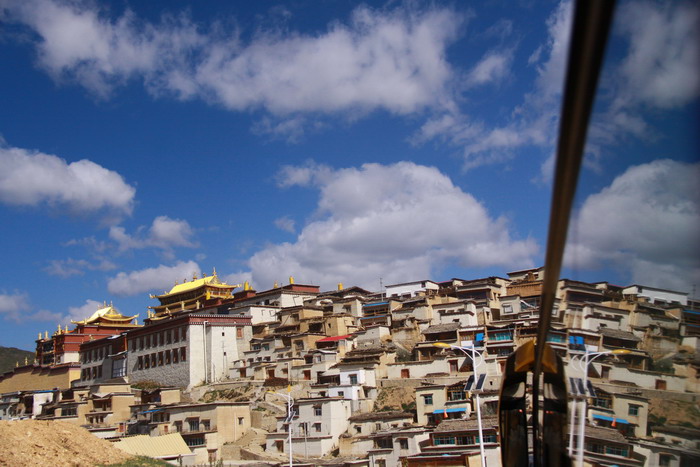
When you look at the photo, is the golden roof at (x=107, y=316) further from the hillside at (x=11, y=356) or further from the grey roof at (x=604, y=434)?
the grey roof at (x=604, y=434)

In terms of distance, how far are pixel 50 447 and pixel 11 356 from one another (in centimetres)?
10496

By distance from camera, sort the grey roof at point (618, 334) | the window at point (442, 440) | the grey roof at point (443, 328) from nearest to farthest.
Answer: the grey roof at point (618, 334)
the window at point (442, 440)
the grey roof at point (443, 328)

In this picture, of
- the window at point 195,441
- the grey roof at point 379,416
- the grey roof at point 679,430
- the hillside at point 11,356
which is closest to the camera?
the grey roof at point 679,430

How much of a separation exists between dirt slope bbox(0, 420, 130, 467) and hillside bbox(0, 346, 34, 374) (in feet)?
306

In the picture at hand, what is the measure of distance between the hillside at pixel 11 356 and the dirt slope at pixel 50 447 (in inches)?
3667

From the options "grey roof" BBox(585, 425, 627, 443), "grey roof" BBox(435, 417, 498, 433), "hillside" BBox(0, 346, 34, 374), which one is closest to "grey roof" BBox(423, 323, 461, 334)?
"grey roof" BBox(435, 417, 498, 433)

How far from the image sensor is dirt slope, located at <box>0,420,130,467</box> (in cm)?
2270

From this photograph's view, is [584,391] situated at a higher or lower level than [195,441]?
higher

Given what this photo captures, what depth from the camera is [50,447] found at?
2506 cm

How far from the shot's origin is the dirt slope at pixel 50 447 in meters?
22.7

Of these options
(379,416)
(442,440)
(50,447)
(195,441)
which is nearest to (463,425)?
(442,440)

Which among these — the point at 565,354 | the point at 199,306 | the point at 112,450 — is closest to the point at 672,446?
the point at 565,354

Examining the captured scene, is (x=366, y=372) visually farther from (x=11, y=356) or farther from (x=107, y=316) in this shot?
(x=11, y=356)

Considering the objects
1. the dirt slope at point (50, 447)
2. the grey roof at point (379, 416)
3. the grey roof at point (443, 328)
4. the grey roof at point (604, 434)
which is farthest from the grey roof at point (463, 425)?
the grey roof at point (604, 434)
